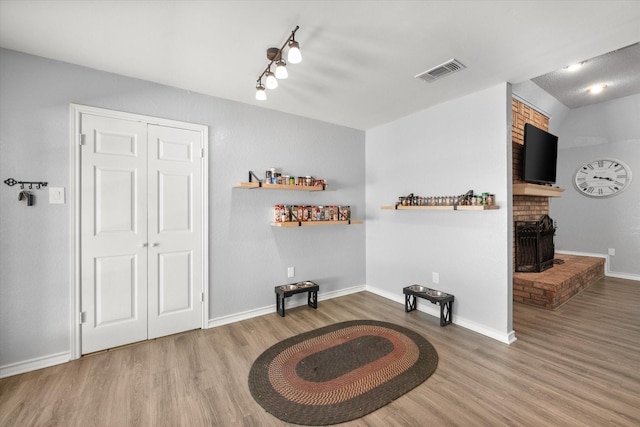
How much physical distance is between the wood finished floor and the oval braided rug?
9 centimetres

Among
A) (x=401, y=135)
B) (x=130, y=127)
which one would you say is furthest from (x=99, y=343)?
(x=401, y=135)

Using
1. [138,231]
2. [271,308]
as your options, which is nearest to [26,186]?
[138,231]

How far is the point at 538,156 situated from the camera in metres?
3.69

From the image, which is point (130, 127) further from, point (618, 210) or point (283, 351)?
point (618, 210)

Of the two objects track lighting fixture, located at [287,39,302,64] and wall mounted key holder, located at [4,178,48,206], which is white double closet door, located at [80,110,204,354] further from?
track lighting fixture, located at [287,39,302,64]

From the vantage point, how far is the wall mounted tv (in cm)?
351

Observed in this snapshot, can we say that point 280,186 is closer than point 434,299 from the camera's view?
No

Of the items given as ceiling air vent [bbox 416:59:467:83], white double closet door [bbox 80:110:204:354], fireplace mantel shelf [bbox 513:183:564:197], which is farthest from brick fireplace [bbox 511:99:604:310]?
white double closet door [bbox 80:110:204:354]

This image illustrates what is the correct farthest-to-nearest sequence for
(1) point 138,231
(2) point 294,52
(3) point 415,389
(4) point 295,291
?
(4) point 295,291 → (1) point 138,231 → (3) point 415,389 → (2) point 294,52

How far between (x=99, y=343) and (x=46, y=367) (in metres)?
0.35

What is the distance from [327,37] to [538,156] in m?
3.52

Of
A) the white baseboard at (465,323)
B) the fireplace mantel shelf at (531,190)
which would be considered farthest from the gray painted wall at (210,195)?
the fireplace mantel shelf at (531,190)

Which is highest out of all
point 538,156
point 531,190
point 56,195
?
point 538,156

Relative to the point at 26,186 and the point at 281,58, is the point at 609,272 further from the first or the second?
the point at 26,186
